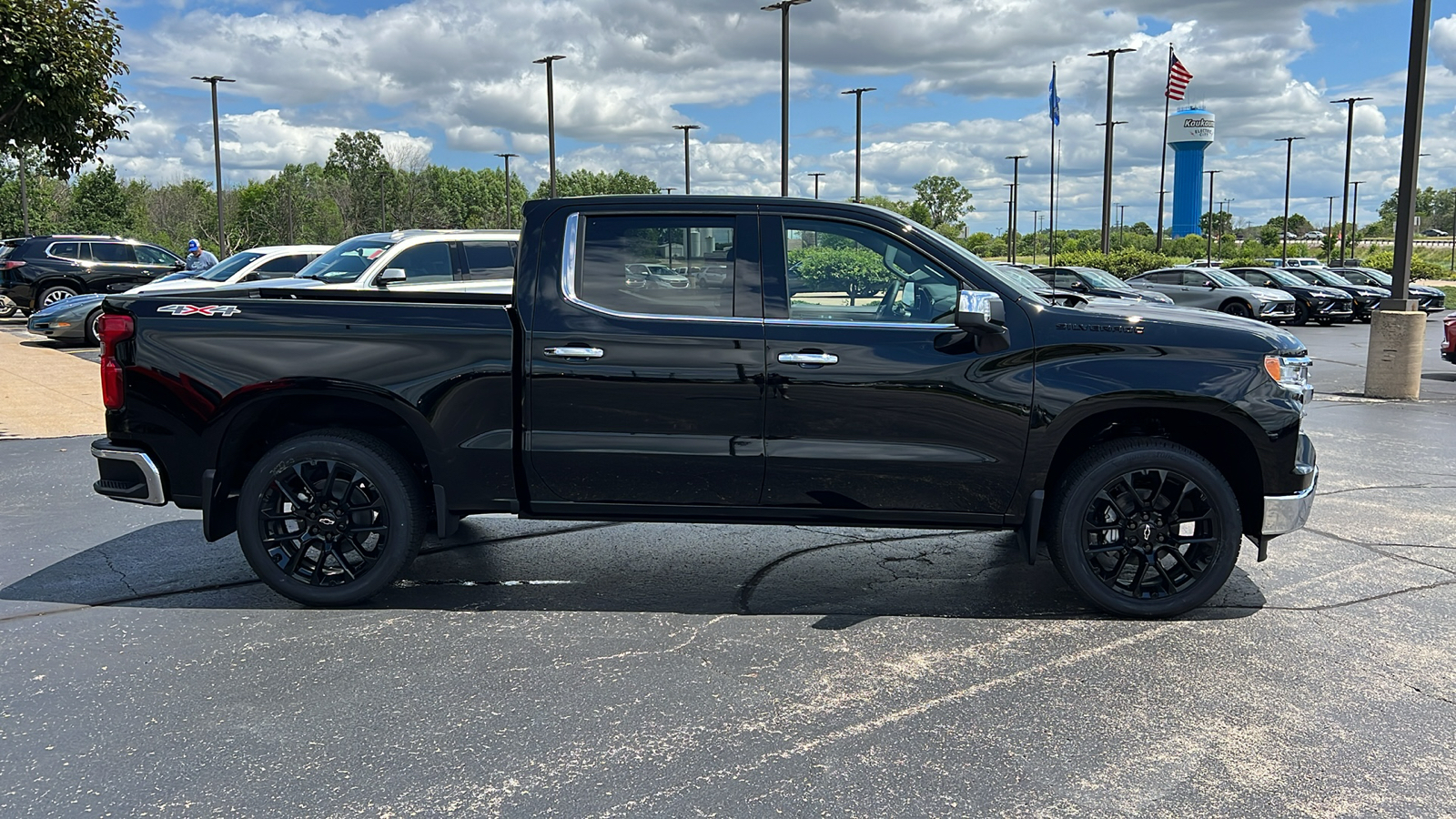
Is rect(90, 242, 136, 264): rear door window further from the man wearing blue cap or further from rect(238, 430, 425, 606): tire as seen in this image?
rect(238, 430, 425, 606): tire

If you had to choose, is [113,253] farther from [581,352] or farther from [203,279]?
[581,352]

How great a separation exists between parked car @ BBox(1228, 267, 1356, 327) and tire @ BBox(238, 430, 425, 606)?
1087 inches

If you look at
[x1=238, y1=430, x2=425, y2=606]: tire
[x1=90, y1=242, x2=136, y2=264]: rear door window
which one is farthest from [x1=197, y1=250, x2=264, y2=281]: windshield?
[x1=238, y1=430, x2=425, y2=606]: tire

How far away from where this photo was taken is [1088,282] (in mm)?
24359

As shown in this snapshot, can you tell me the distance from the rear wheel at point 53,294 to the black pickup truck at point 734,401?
21.2 m

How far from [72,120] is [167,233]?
244 feet

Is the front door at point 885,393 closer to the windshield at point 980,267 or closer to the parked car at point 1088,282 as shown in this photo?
the windshield at point 980,267

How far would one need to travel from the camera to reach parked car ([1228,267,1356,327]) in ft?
92.9

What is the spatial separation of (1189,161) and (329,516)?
4789 inches

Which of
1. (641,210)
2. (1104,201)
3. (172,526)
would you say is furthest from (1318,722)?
(1104,201)

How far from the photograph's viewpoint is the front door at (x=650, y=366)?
4.86 m

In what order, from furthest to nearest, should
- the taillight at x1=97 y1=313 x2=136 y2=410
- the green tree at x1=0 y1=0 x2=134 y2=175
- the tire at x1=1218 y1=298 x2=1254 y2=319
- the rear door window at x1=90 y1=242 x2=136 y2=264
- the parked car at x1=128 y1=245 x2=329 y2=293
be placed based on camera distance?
the tire at x1=1218 y1=298 x2=1254 y2=319
the rear door window at x1=90 y1=242 x2=136 y2=264
the parked car at x1=128 y1=245 x2=329 y2=293
the green tree at x1=0 y1=0 x2=134 y2=175
the taillight at x1=97 y1=313 x2=136 y2=410

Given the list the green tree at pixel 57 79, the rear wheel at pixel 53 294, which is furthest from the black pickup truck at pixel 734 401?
the rear wheel at pixel 53 294

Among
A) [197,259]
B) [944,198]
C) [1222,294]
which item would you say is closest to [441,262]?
[197,259]
